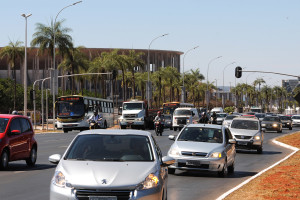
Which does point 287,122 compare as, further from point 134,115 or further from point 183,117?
point 134,115

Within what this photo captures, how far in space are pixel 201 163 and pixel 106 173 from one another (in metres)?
8.65

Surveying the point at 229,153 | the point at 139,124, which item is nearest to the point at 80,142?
the point at 229,153

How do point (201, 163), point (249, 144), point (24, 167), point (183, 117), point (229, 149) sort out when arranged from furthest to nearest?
point (183, 117) < point (249, 144) < point (24, 167) < point (229, 149) < point (201, 163)

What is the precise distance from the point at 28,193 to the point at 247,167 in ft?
32.9

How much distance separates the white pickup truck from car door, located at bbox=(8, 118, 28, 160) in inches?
1623

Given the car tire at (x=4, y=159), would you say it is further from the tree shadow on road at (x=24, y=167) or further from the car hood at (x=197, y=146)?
the car hood at (x=197, y=146)

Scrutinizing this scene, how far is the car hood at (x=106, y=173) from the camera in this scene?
834 centimetres

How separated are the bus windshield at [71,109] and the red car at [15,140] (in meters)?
34.4

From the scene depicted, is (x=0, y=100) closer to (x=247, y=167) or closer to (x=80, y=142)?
(x=247, y=167)

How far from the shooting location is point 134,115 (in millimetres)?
60688

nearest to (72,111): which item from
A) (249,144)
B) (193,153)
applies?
(249,144)

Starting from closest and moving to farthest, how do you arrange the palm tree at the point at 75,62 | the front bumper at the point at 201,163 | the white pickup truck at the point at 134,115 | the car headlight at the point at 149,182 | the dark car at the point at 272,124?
the car headlight at the point at 149,182 → the front bumper at the point at 201,163 → the dark car at the point at 272,124 → the white pickup truck at the point at 134,115 → the palm tree at the point at 75,62

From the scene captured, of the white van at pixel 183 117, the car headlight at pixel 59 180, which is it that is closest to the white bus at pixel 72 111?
the white van at pixel 183 117

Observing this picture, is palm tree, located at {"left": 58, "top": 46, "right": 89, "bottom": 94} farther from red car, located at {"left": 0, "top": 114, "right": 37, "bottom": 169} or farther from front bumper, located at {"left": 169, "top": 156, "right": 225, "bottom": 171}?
front bumper, located at {"left": 169, "top": 156, "right": 225, "bottom": 171}
